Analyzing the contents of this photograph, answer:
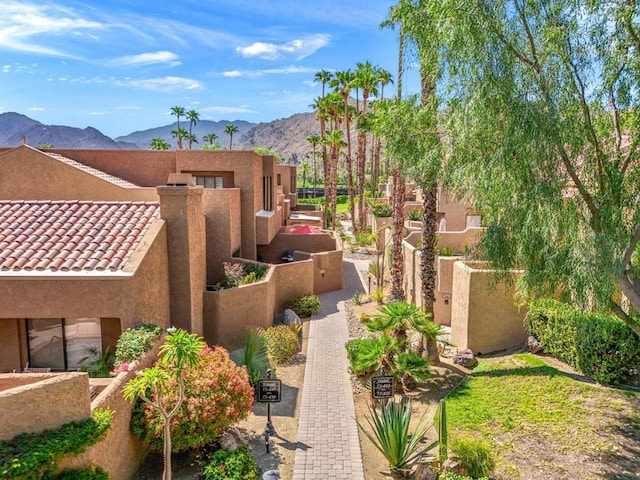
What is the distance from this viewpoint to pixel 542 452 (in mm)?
9430

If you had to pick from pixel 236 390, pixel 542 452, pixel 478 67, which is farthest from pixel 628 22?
pixel 236 390

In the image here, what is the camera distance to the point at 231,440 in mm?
9953

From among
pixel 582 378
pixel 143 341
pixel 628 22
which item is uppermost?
pixel 628 22

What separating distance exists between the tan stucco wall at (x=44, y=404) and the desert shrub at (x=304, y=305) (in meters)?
13.7

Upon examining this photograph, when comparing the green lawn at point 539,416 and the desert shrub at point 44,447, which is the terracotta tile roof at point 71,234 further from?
the green lawn at point 539,416

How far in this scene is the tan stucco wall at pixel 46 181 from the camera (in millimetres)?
19031

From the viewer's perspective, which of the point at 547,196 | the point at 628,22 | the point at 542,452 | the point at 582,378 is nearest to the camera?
the point at 628,22

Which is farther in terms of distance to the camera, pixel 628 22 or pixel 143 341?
A: pixel 143 341

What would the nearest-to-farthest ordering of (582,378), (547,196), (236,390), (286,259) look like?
(547,196), (236,390), (582,378), (286,259)

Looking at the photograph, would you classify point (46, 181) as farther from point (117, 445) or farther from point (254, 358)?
point (117, 445)

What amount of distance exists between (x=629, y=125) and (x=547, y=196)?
2270 millimetres

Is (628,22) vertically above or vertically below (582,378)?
above

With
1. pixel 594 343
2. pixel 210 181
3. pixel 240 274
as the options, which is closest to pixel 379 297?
pixel 240 274

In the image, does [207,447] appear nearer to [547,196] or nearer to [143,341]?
[143,341]
